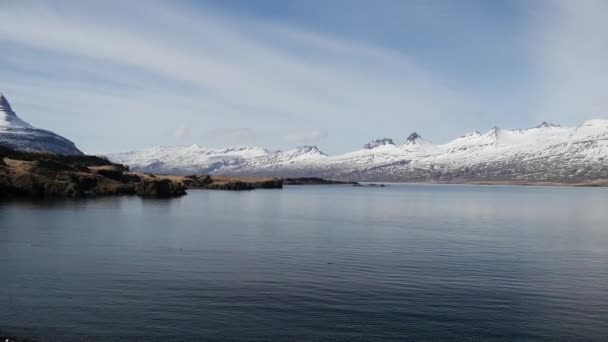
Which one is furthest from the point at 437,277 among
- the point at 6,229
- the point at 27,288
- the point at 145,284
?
the point at 6,229

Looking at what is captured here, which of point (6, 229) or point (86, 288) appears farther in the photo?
point (6, 229)

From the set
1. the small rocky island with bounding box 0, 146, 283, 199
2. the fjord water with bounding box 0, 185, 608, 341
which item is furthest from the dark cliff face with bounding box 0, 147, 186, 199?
the fjord water with bounding box 0, 185, 608, 341

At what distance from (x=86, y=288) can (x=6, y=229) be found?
3358 cm

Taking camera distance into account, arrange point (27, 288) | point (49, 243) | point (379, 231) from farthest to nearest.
A: point (379, 231), point (49, 243), point (27, 288)

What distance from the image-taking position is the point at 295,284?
112ft

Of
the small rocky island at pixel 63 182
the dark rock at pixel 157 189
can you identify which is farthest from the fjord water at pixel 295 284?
the dark rock at pixel 157 189

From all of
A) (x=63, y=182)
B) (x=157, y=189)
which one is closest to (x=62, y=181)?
(x=63, y=182)

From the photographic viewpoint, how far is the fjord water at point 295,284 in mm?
25094

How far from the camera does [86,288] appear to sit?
3198 cm

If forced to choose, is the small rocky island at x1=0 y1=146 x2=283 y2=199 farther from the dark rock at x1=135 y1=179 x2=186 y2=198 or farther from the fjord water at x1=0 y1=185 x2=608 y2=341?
the fjord water at x1=0 y1=185 x2=608 y2=341

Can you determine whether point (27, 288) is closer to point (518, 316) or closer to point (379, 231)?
point (518, 316)

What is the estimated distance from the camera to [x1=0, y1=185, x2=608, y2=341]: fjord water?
82.3 ft

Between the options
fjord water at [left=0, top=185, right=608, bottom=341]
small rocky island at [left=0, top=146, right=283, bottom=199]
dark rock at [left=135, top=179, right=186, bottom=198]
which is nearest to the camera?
fjord water at [left=0, top=185, right=608, bottom=341]

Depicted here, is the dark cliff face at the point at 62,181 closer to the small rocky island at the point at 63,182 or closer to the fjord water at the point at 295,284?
the small rocky island at the point at 63,182
